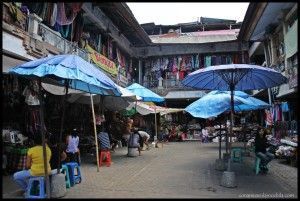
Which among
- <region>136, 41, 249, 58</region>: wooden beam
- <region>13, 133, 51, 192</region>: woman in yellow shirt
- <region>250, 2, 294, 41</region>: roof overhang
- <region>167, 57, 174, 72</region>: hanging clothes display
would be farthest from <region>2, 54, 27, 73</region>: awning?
<region>167, 57, 174, 72</region>: hanging clothes display

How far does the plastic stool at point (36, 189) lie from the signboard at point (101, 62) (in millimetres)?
10256

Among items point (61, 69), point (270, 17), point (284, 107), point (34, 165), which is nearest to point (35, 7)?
point (61, 69)

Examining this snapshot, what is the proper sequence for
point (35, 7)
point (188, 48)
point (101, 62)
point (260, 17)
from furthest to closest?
point (188, 48)
point (101, 62)
point (260, 17)
point (35, 7)

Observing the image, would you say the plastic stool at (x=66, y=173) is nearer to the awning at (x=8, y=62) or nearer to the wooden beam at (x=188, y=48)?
the awning at (x=8, y=62)

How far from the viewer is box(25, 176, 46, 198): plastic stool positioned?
6.29 meters

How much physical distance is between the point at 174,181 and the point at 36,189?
3314 mm

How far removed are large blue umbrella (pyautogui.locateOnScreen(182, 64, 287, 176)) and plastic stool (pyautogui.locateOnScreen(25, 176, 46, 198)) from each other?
4231 millimetres

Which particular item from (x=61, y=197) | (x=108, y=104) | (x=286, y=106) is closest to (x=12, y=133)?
(x=61, y=197)

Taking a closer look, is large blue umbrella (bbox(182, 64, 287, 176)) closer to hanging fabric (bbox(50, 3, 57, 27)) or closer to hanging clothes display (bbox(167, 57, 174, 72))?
hanging fabric (bbox(50, 3, 57, 27))

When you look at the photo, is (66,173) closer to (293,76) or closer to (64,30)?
(64,30)

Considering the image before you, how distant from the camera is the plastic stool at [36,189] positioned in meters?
6.29

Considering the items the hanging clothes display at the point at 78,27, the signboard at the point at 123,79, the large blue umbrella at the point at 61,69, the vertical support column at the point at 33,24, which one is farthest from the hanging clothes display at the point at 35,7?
the signboard at the point at 123,79

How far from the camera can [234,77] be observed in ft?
27.6

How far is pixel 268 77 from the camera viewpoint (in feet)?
29.1
